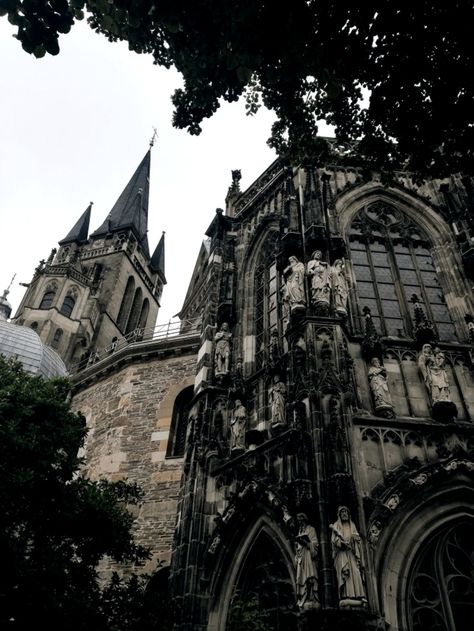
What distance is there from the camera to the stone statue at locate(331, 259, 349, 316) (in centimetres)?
1084

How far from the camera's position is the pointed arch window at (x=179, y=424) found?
16531 millimetres

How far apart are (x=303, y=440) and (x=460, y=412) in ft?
10.0

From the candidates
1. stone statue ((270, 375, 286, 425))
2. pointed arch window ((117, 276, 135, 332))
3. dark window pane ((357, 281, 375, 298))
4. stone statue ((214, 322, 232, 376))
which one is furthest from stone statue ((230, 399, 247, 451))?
pointed arch window ((117, 276, 135, 332))

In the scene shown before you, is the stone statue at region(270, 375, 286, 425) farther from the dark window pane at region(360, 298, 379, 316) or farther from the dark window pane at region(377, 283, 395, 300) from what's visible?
the dark window pane at region(377, 283, 395, 300)

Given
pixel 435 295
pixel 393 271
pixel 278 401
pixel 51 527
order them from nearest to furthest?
pixel 51 527, pixel 278 401, pixel 435 295, pixel 393 271

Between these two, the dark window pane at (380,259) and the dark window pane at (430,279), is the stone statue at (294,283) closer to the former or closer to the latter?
the dark window pane at (380,259)

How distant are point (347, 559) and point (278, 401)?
3.44 m

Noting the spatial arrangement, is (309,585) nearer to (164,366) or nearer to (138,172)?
(164,366)

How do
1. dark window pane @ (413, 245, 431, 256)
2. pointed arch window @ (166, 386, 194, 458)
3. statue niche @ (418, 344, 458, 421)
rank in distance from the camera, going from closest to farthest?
1. statue niche @ (418, 344, 458, 421)
2. dark window pane @ (413, 245, 431, 256)
3. pointed arch window @ (166, 386, 194, 458)

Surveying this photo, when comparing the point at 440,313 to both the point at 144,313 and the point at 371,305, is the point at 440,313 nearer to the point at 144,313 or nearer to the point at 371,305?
the point at 371,305

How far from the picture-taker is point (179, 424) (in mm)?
17375

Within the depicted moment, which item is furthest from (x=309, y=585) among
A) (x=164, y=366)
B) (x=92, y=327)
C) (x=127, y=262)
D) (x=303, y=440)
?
(x=127, y=262)

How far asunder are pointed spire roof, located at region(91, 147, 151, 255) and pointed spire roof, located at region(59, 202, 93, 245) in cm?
111

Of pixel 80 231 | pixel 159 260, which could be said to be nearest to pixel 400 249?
pixel 80 231
